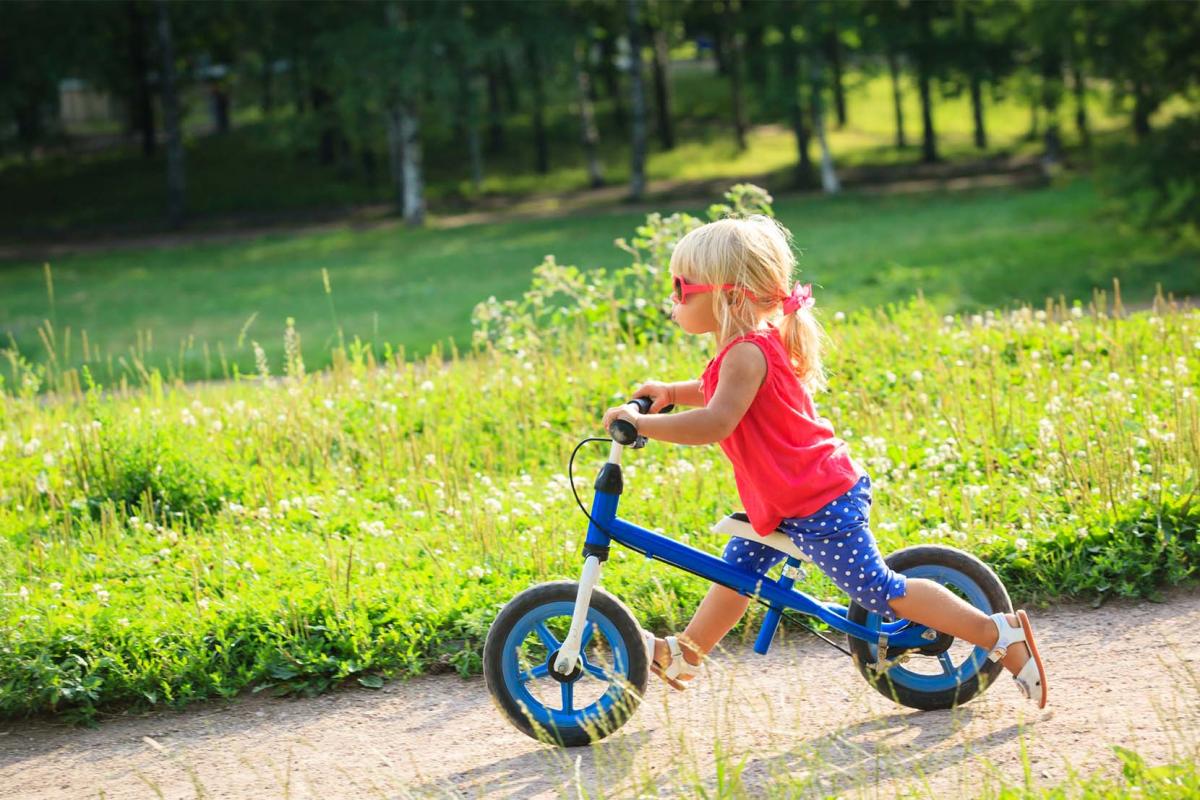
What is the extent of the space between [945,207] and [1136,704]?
98.1 feet

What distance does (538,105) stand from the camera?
42.4m

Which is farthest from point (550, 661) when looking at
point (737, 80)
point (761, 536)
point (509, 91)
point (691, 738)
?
point (509, 91)

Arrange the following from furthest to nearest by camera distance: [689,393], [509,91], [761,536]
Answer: [509,91] < [689,393] < [761,536]

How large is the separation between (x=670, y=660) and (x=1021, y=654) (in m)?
1.12

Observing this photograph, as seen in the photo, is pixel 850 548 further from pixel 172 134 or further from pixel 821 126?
pixel 172 134

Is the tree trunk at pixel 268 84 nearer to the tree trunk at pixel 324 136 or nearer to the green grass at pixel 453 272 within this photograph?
the tree trunk at pixel 324 136

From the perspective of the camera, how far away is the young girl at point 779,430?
12.9 feet

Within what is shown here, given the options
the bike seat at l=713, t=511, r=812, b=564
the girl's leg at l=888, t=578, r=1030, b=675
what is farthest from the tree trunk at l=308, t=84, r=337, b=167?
the girl's leg at l=888, t=578, r=1030, b=675

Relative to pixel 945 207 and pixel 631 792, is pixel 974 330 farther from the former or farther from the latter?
pixel 945 207

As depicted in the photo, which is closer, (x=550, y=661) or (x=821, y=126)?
(x=550, y=661)

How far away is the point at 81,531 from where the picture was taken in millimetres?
6211

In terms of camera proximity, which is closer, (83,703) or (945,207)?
(83,703)

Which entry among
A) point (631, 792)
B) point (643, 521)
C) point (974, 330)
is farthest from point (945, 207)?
point (631, 792)

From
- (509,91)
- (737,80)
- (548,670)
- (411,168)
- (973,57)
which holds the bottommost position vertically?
(548,670)
